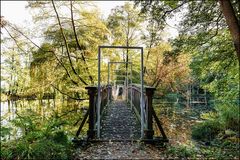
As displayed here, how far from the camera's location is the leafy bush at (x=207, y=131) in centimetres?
1055

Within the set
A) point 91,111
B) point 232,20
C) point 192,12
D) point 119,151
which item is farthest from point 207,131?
point 232,20

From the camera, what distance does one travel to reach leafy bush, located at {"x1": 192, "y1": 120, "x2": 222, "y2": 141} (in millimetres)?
10547

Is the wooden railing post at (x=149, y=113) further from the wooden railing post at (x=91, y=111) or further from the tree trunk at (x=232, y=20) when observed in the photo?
the tree trunk at (x=232, y=20)

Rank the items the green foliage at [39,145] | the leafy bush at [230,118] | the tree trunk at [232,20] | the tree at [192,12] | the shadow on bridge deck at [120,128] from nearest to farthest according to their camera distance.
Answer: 1. the tree trunk at [232,20]
2. the green foliage at [39,145]
3. the tree at [192,12]
4. the shadow on bridge deck at [120,128]
5. the leafy bush at [230,118]

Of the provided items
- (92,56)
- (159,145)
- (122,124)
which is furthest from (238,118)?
(92,56)

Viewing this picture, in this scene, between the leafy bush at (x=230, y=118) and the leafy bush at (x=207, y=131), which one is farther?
the leafy bush at (x=230, y=118)

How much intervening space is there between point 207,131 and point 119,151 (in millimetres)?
7316

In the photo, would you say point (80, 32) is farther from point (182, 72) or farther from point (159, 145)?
point (182, 72)

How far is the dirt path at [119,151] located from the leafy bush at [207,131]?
5655mm

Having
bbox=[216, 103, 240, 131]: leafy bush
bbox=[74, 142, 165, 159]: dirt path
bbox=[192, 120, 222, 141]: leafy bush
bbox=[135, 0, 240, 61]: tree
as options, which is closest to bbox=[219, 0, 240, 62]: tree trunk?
bbox=[135, 0, 240, 61]: tree

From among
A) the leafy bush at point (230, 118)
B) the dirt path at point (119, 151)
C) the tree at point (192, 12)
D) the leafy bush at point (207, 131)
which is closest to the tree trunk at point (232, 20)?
the tree at point (192, 12)

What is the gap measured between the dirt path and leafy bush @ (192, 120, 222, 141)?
5.65 meters

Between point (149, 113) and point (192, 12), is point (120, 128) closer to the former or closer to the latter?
point (149, 113)

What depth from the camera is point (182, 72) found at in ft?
70.8
